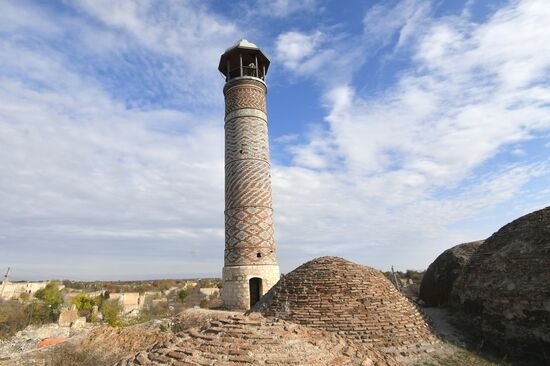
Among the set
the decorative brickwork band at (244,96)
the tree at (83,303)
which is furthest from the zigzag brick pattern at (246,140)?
the tree at (83,303)

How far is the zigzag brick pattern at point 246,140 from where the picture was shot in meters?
15.0

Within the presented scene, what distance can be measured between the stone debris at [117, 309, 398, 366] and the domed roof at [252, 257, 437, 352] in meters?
2.06

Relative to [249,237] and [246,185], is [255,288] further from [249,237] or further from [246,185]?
[246,185]

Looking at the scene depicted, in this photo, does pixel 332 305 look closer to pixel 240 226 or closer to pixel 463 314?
pixel 463 314

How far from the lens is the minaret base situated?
44.1ft

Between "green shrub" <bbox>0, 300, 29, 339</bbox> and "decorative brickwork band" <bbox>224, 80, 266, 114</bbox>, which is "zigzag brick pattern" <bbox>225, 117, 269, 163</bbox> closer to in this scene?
"decorative brickwork band" <bbox>224, 80, 266, 114</bbox>

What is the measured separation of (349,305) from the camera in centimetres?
768

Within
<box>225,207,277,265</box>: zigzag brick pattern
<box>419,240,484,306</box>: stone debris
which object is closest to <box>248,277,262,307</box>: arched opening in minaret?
<box>225,207,277,265</box>: zigzag brick pattern

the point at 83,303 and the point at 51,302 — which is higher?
the point at 51,302

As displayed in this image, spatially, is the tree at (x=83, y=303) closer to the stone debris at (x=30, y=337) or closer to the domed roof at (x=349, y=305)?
the stone debris at (x=30, y=337)

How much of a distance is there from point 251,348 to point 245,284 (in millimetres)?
9420

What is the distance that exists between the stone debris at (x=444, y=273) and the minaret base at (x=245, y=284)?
5783 millimetres

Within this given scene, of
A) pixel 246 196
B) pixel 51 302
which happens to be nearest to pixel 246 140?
pixel 246 196

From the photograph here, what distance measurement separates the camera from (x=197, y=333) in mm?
5035
